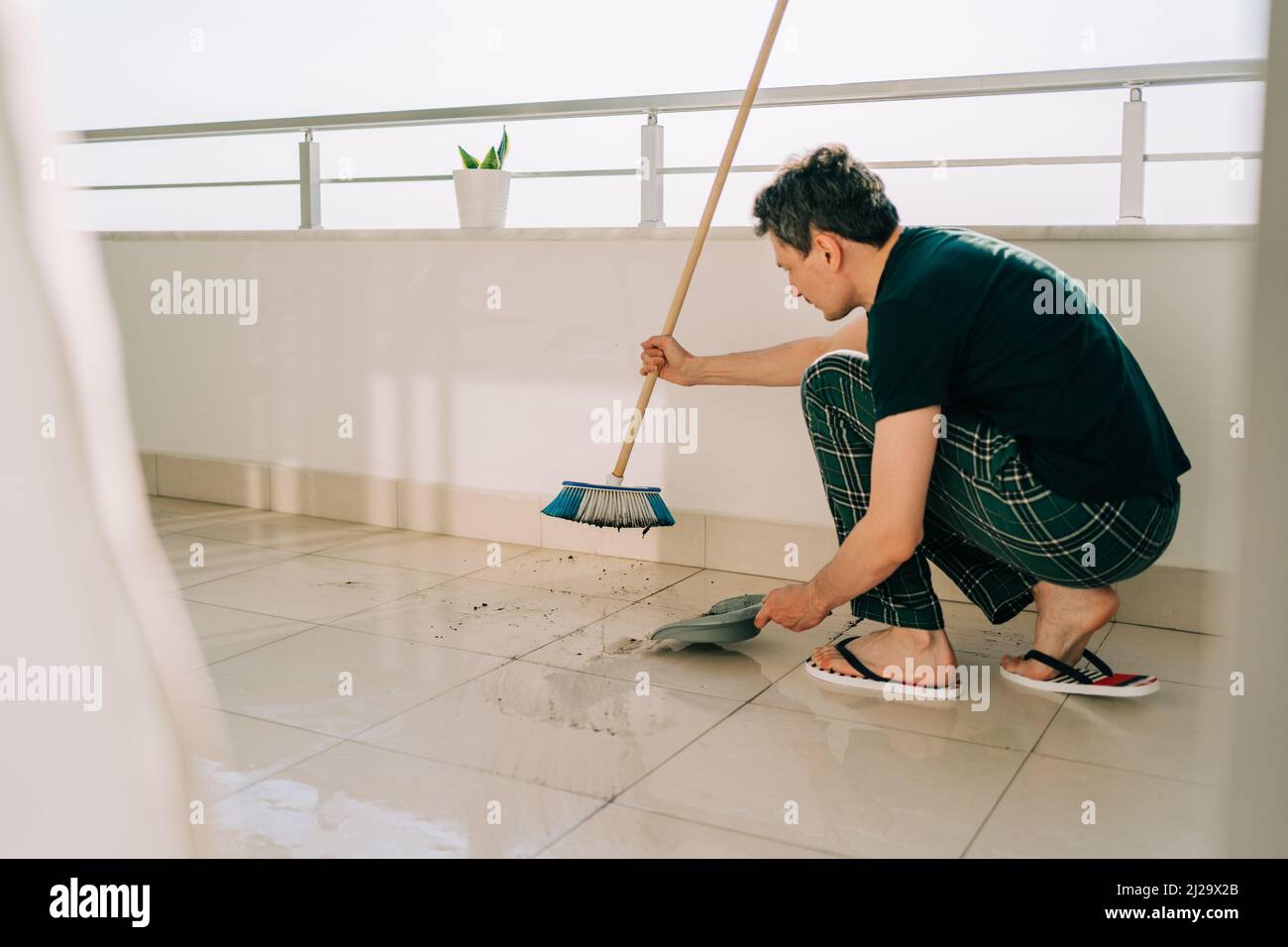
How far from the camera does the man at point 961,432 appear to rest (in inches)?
61.9

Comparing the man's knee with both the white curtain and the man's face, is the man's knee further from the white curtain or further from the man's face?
the white curtain

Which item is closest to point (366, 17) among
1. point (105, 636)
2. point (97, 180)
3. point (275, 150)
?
point (275, 150)

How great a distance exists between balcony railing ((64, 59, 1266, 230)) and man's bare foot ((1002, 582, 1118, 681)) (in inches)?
30.1

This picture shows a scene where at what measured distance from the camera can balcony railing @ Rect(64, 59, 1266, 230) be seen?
227cm

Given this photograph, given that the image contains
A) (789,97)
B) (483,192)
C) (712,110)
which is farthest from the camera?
(483,192)

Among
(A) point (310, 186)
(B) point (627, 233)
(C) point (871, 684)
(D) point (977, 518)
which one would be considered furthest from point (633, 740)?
(A) point (310, 186)

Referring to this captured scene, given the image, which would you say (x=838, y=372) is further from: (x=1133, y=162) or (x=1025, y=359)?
(x=1133, y=162)

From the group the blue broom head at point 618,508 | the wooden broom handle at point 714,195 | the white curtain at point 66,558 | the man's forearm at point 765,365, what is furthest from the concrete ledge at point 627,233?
the white curtain at point 66,558

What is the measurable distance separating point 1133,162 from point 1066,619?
3.37 feet

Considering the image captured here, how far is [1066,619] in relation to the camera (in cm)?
186

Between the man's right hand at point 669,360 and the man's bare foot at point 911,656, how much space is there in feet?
2.19

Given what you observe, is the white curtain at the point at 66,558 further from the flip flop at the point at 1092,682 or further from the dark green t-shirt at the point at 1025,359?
the flip flop at the point at 1092,682

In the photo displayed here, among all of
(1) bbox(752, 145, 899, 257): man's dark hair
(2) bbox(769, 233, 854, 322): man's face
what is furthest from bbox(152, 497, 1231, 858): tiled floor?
(1) bbox(752, 145, 899, 257): man's dark hair
